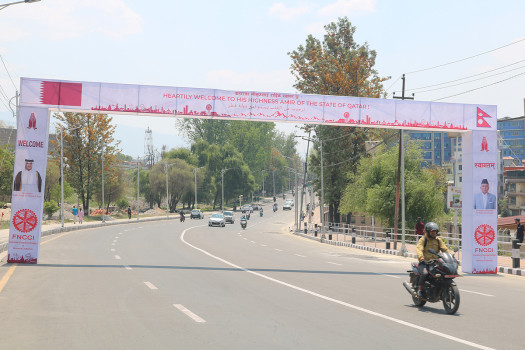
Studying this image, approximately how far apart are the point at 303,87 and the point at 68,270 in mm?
39733

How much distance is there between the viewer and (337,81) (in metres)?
53.0

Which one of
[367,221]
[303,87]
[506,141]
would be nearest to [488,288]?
[303,87]

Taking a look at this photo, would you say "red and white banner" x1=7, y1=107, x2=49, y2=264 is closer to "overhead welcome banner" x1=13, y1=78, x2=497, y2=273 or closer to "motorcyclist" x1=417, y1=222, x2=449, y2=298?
"overhead welcome banner" x1=13, y1=78, x2=497, y2=273

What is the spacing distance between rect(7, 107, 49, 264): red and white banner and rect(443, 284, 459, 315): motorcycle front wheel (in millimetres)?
14272

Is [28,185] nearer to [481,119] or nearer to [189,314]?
[189,314]

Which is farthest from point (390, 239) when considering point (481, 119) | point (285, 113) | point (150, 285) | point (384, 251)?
point (150, 285)

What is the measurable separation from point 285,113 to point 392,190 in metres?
27.4

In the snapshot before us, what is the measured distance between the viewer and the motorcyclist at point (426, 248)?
1178cm

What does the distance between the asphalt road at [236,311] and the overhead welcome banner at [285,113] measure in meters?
3.12

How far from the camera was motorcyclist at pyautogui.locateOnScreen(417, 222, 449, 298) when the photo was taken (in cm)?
1178

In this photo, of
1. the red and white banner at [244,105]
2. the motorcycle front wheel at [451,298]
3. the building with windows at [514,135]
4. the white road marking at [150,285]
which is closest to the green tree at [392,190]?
the red and white banner at [244,105]

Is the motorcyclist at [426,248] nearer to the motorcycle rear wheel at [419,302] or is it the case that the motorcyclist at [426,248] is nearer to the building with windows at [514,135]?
the motorcycle rear wheel at [419,302]

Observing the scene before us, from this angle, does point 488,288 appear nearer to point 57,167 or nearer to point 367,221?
point 367,221

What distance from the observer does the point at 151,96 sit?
21.8 m
